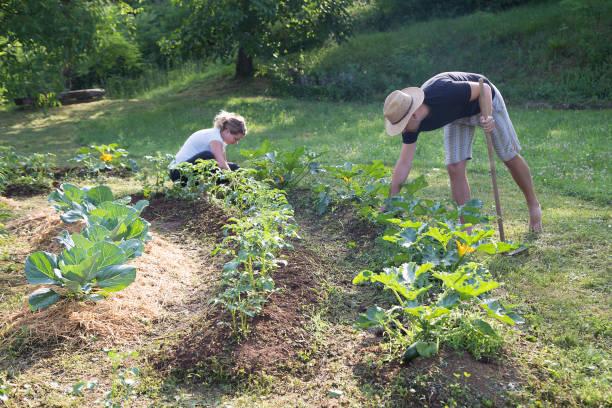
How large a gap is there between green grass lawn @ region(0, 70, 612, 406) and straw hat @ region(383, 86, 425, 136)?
1.23 meters

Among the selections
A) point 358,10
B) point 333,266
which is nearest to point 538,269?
point 333,266

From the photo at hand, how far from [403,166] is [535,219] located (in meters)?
1.35

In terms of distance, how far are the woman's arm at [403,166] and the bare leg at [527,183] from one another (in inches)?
38.7

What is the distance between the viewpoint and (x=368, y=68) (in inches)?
608

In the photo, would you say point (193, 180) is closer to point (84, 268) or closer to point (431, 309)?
point (84, 268)

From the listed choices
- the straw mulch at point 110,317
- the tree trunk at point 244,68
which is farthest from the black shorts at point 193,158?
the tree trunk at point 244,68

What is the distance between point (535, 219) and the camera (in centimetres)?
548

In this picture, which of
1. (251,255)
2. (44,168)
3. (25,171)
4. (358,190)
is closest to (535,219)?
(358,190)

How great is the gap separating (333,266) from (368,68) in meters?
11.3

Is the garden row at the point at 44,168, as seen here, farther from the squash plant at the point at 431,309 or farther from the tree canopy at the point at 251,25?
the tree canopy at the point at 251,25

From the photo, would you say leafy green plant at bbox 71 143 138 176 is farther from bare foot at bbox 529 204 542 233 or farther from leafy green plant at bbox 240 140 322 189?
bare foot at bbox 529 204 542 233

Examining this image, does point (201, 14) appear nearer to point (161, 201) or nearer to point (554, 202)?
point (161, 201)

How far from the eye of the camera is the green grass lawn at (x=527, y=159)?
3578mm

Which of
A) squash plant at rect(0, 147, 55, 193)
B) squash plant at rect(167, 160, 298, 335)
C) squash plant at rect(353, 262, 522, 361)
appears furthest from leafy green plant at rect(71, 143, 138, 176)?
squash plant at rect(353, 262, 522, 361)
